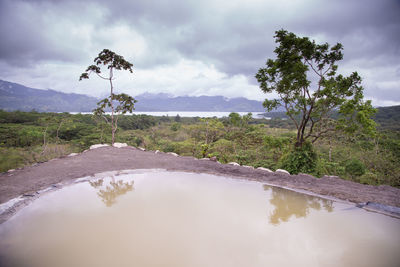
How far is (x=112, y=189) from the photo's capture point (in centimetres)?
510

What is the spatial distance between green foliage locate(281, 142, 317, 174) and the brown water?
2517 millimetres

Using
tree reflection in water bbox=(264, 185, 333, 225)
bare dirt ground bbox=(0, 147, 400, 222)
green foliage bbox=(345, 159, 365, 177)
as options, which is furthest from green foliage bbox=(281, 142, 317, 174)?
green foliage bbox=(345, 159, 365, 177)

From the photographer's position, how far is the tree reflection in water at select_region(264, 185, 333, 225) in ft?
12.9

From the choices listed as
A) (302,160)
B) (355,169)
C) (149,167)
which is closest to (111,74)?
(149,167)

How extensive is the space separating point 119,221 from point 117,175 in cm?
284

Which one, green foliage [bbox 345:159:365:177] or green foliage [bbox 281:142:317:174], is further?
green foliage [bbox 345:159:365:177]

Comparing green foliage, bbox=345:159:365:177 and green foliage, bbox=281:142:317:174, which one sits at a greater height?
green foliage, bbox=281:142:317:174

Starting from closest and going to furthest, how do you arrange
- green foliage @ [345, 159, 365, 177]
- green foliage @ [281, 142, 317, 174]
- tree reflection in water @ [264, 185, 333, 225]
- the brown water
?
the brown water → tree reflection in water @ [264, 185, 333, 225] → green foliage @ [281, 142, 317, 174] → green foliage @ [345, 159, 365, 177]

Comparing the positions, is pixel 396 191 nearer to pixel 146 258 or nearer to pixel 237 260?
pixel 237 260

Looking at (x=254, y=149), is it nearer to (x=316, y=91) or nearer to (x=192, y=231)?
(x=316, y=91)

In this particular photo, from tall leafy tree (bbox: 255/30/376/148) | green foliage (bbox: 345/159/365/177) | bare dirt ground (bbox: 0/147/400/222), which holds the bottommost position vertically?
green foliage (bbox: 345/159/365/177)

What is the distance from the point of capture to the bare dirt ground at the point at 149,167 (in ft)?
15.0

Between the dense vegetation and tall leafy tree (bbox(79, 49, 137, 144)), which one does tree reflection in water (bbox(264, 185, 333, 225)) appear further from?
tall leafy tree (bbox(79, 49, 137, 144))

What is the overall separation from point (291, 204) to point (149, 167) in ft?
15.5
